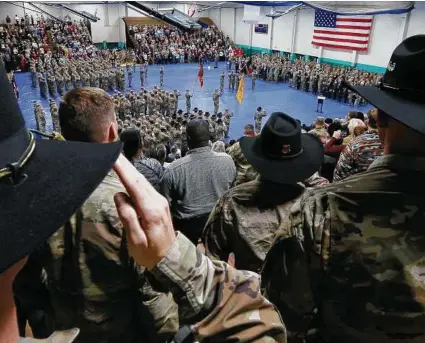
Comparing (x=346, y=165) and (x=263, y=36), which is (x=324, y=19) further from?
(x=346, y=165)

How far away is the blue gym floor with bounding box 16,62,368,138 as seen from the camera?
485 inches

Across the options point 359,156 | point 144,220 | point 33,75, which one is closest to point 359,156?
point 359,156

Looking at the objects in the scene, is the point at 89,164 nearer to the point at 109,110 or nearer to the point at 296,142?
the point at 109,110

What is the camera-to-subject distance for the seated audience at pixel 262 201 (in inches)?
72.1

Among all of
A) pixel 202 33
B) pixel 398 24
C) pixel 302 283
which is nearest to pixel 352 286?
pixel 302 283

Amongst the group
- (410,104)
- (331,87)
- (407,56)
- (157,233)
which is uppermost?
(407,56)

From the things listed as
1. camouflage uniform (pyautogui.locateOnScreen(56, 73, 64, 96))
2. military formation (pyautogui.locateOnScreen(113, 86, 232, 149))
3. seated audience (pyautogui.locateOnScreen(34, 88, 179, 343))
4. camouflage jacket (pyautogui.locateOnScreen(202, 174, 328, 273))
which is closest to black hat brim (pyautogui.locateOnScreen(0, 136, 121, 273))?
seated audience (pyautogui.locateOnScreen(34, 88, 179, 343))

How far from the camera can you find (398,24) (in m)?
16.4

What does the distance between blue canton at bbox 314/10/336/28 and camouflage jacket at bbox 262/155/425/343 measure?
65.9 ft

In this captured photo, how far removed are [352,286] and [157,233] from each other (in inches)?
28.7

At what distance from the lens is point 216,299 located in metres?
0.87

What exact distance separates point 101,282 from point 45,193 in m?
0.78

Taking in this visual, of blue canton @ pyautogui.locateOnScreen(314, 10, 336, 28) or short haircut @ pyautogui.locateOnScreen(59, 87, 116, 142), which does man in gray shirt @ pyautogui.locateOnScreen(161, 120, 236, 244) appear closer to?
short haircut @ pyautogui.locateOnScreen(59, 87, 116, 142)

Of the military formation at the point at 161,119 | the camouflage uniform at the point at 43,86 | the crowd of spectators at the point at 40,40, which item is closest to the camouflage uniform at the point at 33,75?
the camouflage uniform at the point at 43,86
